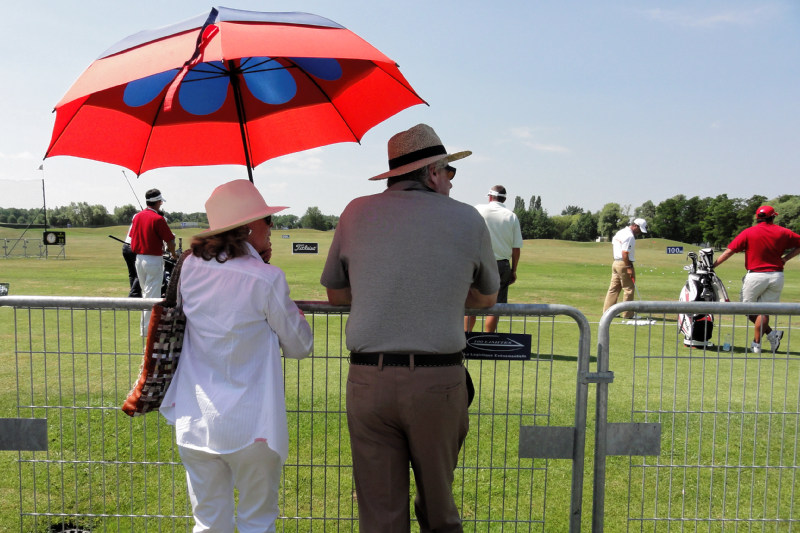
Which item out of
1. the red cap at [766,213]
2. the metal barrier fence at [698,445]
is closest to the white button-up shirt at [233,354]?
the metal barrier fence at [698,445]

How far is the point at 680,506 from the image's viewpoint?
4.16 metres

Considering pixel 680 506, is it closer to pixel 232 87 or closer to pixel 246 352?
pixel 246 352

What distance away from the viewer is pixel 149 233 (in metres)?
10.4

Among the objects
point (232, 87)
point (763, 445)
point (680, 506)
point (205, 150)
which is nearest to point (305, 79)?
point (232, 87)

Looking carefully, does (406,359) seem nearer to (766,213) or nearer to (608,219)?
(766,213)

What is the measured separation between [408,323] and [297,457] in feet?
4.21

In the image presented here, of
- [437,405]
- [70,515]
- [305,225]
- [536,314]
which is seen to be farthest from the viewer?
[305,225]

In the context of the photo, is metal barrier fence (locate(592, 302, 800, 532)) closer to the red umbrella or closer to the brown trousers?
the brown trousers

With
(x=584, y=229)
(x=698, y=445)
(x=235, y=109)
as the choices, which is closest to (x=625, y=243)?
(x=698, y=445)

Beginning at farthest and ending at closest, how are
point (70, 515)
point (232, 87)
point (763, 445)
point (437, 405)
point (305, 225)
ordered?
point (305, 225), point (763, 445), point (232, 87), point (70, 515), point (437, 405)

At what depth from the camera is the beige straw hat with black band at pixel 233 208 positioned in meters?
2.71

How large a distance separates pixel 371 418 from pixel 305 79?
7.21 ft

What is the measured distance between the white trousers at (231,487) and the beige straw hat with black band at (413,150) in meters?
1.27

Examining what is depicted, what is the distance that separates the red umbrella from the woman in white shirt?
838 millimetres
